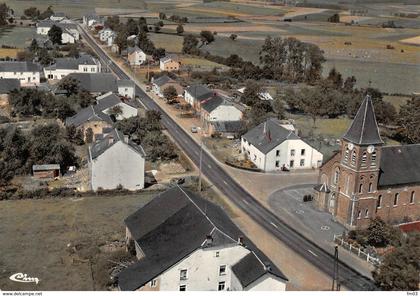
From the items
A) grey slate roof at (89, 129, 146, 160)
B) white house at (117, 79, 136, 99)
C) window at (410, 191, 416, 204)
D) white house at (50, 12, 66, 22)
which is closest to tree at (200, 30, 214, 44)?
white house at (50, 12, 66, 22)

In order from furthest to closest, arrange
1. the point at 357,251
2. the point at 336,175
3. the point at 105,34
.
Result: the point at 105,34, the point at 336,175, the point at 357,251

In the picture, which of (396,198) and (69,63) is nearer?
(396,198)

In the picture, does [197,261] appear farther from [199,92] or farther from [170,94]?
[170,94]

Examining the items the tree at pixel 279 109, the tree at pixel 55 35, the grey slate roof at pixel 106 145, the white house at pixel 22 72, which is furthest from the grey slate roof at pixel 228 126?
the tree at pixel 55 35

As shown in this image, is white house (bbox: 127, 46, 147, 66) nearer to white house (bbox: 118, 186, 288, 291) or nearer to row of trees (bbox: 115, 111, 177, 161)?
row of trees (bbox: 115, 111, 177, 161)

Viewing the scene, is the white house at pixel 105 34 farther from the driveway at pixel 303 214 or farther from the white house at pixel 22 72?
the driveway at pixel 303 214

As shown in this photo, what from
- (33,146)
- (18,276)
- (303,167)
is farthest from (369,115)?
(33,146)

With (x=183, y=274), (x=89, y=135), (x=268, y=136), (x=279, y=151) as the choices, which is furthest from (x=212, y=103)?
(x=183, y=274)
